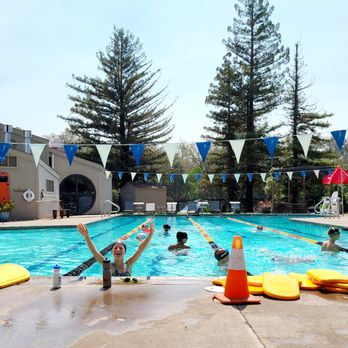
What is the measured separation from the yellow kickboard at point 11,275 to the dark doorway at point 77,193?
22.7 m

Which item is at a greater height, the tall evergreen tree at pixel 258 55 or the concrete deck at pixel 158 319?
the tall evergreen tree at pixel 258 55

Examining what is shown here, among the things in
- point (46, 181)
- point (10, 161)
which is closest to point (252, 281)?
point (10, 161)

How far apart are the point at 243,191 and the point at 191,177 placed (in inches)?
568

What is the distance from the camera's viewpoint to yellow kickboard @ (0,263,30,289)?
16.7 ft

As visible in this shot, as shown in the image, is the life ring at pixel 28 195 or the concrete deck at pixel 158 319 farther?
the life ring at pixel 28 195

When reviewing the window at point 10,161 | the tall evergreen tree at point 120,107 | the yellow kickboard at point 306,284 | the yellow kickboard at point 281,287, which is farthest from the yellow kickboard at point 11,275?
the tall evergreen tree at point 120,107

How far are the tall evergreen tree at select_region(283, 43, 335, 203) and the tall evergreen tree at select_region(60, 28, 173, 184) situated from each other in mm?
11211

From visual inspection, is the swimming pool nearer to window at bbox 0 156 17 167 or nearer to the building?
the building

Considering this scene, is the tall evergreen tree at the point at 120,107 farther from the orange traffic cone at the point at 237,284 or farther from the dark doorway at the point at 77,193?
the orange traffic cone at the point at 237,284

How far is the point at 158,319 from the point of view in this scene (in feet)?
12.1

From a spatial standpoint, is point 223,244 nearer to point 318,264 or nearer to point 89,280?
point 318,264

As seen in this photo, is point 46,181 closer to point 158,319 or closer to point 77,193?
point 77,193

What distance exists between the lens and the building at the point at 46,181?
67.2ft

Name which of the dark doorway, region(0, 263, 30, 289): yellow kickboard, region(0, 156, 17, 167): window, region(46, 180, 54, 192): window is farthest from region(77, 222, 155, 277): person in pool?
the dark doorway
